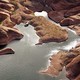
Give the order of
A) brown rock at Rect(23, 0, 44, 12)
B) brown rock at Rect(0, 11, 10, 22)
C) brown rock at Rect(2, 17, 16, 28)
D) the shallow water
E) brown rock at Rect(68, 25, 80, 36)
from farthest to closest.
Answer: brown rock at Rect(23, 0, 44, 12) < brown rock at Rect(0, 11, 10, 22) < brown rock at Rect(68, 25, 80, 36) < brown rock at Rect(2, 17, 16, 28) < the shallow water

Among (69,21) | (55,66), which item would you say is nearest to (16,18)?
(69,21)

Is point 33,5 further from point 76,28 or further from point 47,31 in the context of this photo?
point 76,28

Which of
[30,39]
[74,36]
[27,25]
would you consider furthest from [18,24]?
[74,36]

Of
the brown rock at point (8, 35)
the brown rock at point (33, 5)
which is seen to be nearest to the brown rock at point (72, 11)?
the brown rock at point (33, 5)

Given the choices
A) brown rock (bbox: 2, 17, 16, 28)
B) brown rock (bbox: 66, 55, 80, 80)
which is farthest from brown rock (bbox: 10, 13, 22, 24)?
brown rock (bbox: 66, 55, 80, 80)

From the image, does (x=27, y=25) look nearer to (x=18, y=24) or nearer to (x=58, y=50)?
(x=18, y=24)

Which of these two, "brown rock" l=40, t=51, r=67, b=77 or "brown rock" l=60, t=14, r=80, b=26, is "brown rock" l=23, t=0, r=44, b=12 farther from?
"brown rock" l=40, t=51, r=67, b=77

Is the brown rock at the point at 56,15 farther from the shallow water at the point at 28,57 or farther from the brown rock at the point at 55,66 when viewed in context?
the brown rock at the point at 55,66
